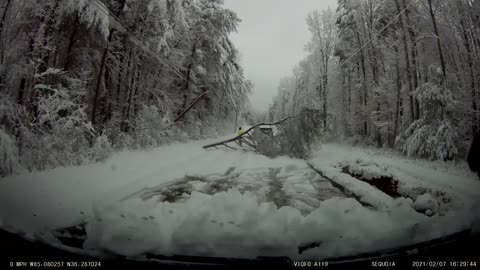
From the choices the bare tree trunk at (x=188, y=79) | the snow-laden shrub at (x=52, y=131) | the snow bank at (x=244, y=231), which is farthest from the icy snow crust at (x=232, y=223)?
the bare tree trunk at (x=188, y=79)

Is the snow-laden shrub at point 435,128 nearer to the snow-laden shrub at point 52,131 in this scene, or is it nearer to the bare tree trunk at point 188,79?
the snow-laden shrub at point 52,131

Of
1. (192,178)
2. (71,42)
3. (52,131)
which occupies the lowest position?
(192,178)

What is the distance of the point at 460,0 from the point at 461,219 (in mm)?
3666

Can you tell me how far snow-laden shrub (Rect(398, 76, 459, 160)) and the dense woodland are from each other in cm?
494

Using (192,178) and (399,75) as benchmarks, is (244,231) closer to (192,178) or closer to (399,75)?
(192,178)

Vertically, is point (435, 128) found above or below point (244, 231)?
above

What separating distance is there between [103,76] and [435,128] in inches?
372

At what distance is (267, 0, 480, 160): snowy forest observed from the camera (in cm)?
291

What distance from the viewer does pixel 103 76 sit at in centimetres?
761

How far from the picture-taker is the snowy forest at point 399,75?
2914 mm

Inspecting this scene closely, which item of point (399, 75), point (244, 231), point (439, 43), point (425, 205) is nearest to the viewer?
point (244, 231)

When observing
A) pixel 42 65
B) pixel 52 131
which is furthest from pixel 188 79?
pixel 52 131

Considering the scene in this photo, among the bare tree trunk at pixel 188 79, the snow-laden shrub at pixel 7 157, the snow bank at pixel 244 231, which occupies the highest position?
the bare tree trunk at pixel 188 79

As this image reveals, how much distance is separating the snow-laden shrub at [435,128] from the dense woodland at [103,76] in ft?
16.2
